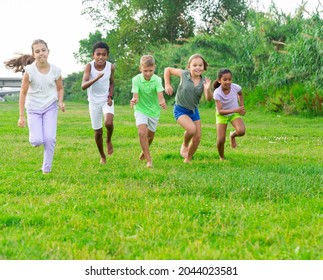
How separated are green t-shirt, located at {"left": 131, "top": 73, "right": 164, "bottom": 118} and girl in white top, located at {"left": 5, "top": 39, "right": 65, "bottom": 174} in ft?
4.36

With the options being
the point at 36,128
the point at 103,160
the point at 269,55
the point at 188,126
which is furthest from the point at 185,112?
the point at 269,55

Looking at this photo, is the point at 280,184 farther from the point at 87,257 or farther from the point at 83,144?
the point at 83,144

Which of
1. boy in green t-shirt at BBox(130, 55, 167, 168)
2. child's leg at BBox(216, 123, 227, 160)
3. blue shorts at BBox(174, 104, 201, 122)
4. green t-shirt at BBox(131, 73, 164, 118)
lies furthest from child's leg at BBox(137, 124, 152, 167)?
child's leg at BBox(216, 123, 227, 160)

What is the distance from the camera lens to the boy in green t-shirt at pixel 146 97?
27.5 ft

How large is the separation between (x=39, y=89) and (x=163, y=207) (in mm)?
3259

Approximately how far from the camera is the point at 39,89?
25.1 ft

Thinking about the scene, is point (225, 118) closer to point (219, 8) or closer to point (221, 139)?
point (221, 139)

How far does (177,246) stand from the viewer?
4020 mm

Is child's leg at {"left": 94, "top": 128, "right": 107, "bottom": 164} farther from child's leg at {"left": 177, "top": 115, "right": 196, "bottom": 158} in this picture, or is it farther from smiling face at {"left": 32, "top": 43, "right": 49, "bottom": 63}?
smiling face at {"left": 32, "top": 43, "right": 49, "bottom": 63}

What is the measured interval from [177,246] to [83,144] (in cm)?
782

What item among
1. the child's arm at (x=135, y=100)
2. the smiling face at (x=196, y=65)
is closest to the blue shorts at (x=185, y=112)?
the smiling face at (x=196, y=65)

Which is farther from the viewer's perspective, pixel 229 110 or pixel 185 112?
pixel 229 110

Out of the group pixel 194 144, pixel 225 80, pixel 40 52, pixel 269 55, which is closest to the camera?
pixel 40 52
